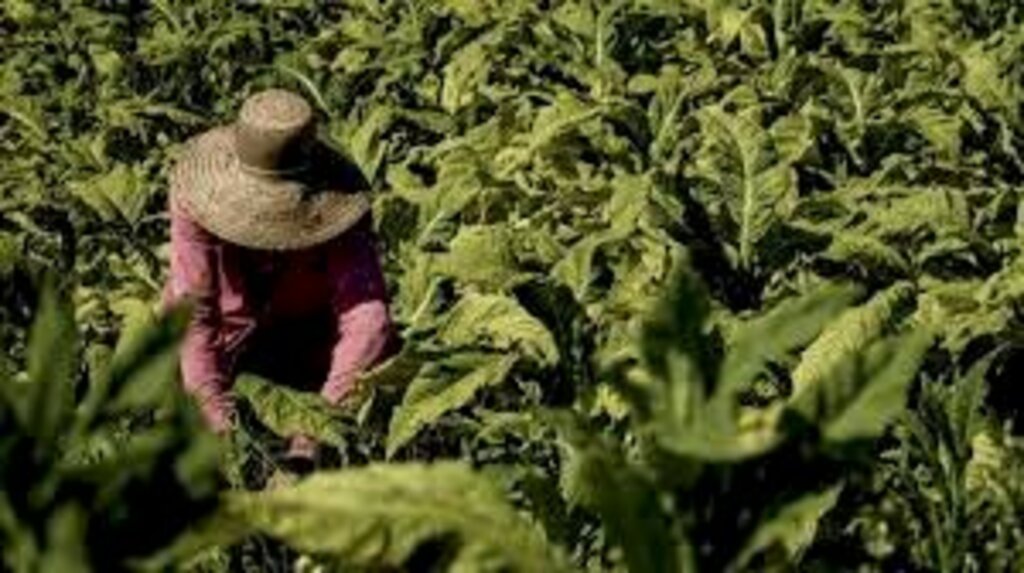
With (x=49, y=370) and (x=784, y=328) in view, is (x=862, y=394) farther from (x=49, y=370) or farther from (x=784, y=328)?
(x=49, y=370)

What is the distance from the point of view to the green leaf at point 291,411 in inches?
149

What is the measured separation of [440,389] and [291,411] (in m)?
0.28

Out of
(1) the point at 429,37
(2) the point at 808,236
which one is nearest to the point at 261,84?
(1) the point at 429,37

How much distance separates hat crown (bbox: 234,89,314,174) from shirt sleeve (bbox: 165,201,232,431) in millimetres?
184

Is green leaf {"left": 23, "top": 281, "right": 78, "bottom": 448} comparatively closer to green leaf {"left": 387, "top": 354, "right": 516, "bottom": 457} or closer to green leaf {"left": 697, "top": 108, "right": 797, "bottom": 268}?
green leaf {"left": 387, "top": 354, "right": 516, "bottom": 457}

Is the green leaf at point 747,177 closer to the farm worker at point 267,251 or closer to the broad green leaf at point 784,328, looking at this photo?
the farm worker at point 267,251

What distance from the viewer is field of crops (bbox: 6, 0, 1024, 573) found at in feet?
6.46

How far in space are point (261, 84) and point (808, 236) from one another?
8.57 feet

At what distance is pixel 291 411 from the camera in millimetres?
3824

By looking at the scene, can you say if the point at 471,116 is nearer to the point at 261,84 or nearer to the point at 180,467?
the point at 261,84

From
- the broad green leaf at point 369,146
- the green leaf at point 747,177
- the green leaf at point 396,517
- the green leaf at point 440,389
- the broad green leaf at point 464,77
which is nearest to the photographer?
the green leaf at point 396,517

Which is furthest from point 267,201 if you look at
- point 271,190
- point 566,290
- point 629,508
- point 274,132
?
point 629,508

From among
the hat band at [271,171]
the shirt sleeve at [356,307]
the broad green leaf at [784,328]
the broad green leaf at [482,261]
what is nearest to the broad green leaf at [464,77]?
the broad green leaf at [482,261]

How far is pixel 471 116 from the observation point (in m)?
6.32
